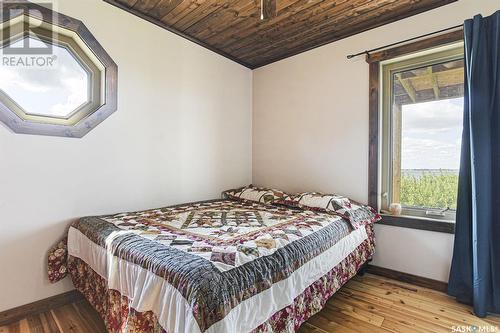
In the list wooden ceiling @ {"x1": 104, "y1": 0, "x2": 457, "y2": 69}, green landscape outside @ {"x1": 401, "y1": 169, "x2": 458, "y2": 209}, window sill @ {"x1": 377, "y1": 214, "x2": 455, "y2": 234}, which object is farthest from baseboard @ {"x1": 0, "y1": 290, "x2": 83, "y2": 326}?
green landscape outside @ {"x1": 401, "y1": 169, "x2": 458, "y2": 209}

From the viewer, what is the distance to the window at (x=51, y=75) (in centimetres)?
178

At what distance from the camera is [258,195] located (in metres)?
2.85

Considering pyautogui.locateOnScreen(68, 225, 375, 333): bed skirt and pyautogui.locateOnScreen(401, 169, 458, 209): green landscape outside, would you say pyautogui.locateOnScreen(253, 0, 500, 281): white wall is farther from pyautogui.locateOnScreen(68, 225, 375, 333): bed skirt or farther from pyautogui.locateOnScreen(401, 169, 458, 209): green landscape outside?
pyautogui.locateOnScreen(68, 225, 375, 333): bed skirt

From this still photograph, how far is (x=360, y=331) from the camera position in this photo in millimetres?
1658

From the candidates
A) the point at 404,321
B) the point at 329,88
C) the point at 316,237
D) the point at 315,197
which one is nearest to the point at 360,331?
the point at 404,321

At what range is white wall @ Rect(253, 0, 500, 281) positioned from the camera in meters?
2.23

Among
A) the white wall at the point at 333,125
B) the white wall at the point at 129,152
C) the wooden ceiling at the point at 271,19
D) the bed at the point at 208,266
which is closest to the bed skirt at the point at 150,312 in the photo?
the bed at the point at 208,266

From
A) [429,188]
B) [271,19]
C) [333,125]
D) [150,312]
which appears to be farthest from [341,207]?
[271,19]

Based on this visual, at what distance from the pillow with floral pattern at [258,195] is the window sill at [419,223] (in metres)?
1.00

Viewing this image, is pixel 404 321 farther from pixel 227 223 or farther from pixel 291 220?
pixel 227 223

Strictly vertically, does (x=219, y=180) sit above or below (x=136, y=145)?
below

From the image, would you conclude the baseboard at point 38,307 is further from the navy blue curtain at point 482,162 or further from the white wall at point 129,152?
the navy blue curtain at point 482,162

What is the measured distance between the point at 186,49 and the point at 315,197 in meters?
2.09

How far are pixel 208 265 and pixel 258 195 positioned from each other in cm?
175
